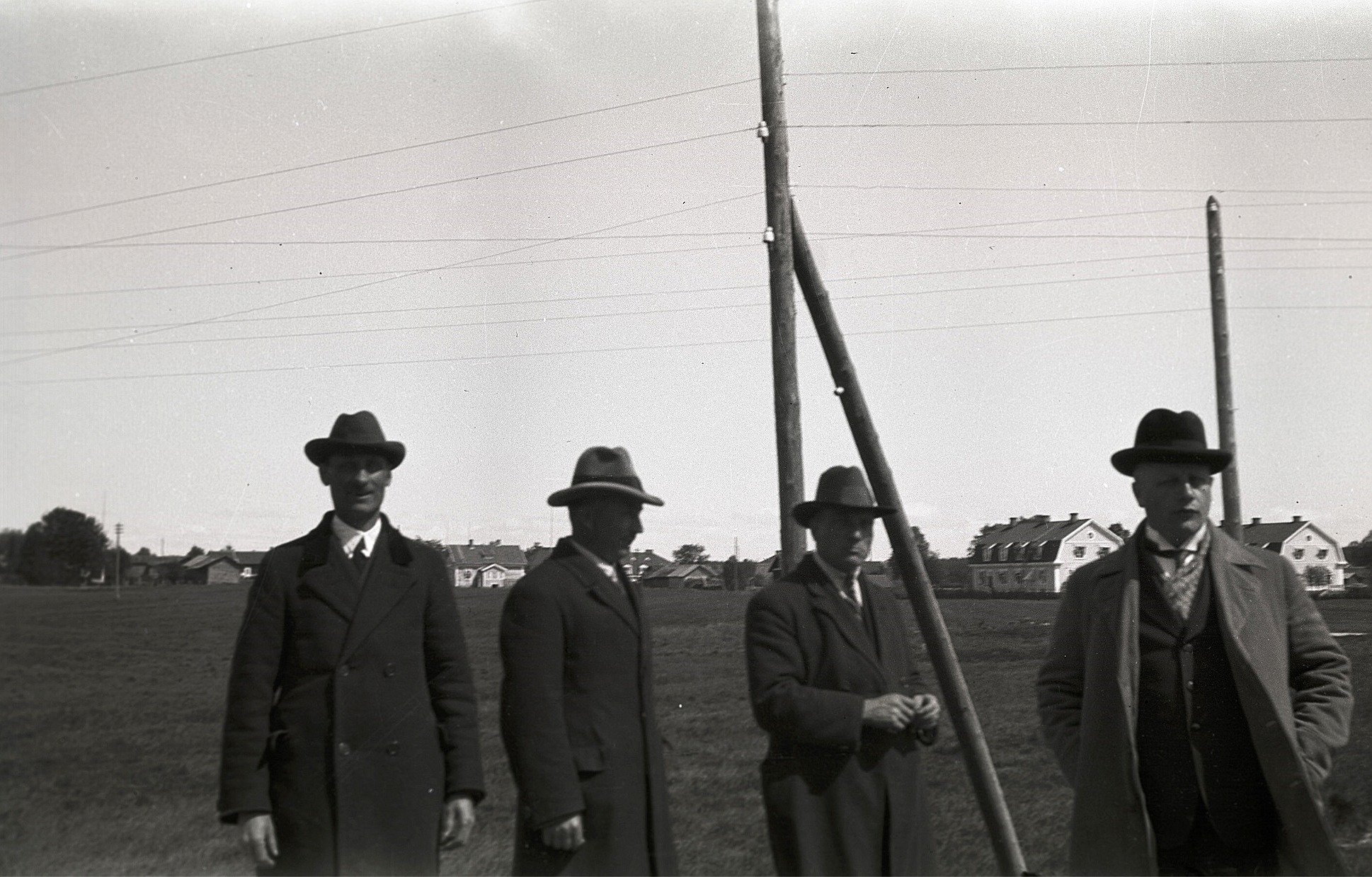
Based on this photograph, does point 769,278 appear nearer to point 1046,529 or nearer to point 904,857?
point 904,857

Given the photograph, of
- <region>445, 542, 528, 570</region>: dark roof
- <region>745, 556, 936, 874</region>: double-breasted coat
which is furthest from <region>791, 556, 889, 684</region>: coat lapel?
<region>445, 542, 528, 570</region>: dark roof

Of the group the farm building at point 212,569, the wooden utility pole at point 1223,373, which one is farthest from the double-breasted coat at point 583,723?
the wooden utility pole at point 1223,373

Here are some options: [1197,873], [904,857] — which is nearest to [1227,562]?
[1197,873]

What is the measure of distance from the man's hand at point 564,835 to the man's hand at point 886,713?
1071 millimetres

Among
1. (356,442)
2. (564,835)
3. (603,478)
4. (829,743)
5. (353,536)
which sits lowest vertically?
(564,835)

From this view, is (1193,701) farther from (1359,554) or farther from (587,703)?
(1359,554)

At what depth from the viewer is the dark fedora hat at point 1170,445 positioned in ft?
13.1

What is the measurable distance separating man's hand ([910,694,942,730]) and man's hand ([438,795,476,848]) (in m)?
1.60

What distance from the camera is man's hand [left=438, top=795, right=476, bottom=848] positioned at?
3887mm

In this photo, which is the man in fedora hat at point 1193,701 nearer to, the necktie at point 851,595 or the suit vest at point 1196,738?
the suit vest at point 1196,738

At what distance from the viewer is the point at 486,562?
22.8 ft

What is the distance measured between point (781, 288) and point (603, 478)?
2109 mm

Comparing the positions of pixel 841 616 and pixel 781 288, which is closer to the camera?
pixel 841 616

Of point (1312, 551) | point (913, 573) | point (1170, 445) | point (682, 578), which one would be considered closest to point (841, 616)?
point (1170, 445)
